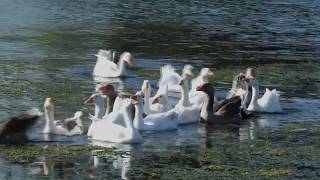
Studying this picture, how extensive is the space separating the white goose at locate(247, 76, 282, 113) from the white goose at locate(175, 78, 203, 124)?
1467 millimetres

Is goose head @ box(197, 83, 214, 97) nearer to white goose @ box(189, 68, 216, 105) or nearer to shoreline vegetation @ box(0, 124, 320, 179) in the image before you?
white goose @ box(189, 68, 216, 105)

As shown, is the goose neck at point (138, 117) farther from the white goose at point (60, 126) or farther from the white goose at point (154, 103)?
the white goose at point (154, 103)

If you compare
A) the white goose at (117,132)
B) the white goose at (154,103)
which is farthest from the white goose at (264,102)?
the white goose at (117,132)

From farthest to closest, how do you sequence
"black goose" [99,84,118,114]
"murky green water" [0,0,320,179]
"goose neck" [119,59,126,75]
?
"goose neck" [119,59,126,75]
"black goose" [99,84,118,114]
"murky green water" [0,0,320,179]

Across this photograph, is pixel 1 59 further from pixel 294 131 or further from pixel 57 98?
pixel 294 131

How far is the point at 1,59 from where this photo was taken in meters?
28.6

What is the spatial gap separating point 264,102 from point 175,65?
7038 mm

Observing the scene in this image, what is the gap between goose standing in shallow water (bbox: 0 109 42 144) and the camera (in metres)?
18.1

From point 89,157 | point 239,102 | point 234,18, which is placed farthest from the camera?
point 234,18

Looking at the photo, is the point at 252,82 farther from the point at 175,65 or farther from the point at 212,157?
the point at 175,65

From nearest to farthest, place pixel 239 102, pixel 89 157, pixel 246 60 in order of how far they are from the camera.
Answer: pixel 89 157 < pixel 239 102 < pixel 246 60

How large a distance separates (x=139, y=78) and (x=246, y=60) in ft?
18.2

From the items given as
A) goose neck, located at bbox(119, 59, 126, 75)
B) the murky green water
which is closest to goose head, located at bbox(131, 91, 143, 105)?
the murky green water

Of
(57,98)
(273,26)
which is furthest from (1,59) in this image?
→ (273,26)
